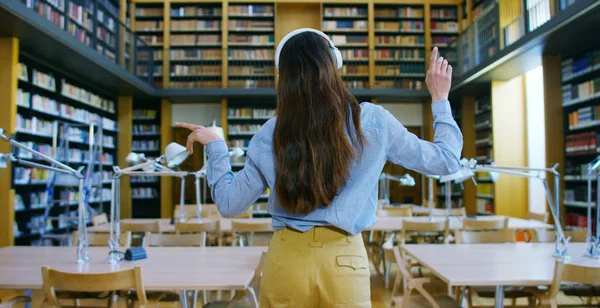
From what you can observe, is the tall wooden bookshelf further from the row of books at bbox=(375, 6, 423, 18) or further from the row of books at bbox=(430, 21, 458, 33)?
the row of books at bbox=(430, 21, 458, 33)

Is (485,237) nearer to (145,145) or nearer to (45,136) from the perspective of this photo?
(45,136)

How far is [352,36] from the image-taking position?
9.83 m

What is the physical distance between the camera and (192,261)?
2.62m

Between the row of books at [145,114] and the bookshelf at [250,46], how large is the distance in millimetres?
1661

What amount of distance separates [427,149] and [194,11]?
368 inches

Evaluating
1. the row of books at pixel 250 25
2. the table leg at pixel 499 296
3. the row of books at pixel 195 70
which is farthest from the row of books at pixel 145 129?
the table leg at pixel 499 296

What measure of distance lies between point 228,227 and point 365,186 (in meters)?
3.74

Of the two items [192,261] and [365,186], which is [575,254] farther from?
[365,186]

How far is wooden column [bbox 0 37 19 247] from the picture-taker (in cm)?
523

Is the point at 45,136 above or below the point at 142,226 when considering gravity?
above

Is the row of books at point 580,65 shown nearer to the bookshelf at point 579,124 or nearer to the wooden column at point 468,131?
the bookshelf at point 579,124

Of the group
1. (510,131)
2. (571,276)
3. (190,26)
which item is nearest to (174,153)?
(571,276)

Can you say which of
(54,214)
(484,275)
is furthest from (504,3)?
(54,214)

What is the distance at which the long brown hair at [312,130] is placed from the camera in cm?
97
